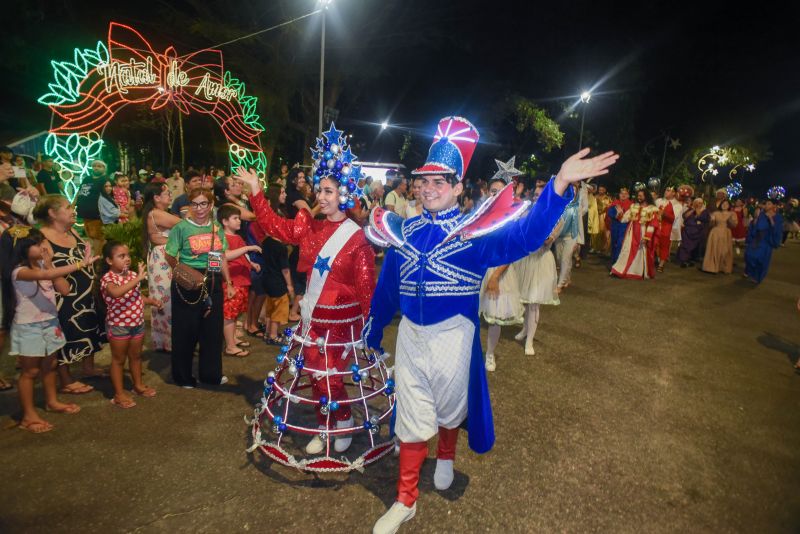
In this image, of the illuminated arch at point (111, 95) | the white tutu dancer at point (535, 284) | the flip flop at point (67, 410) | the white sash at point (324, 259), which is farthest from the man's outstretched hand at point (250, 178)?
the illuminated arch at point (111, 95)

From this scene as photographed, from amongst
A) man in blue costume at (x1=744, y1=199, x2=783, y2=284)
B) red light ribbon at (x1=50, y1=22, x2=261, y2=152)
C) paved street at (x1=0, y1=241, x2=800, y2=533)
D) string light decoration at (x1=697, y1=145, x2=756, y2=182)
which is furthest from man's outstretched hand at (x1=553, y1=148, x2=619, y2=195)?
string light decoration at (x1=697, y1=145, x2=756, y2=182)

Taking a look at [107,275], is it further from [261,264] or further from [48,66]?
[48,66]

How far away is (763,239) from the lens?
11922 mm

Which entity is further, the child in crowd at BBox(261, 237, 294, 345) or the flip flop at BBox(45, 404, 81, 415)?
the child in crowd at BBox(261, 237, 294, 345)

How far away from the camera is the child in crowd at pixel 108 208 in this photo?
9.12 metres

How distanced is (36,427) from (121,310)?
43.9 inches

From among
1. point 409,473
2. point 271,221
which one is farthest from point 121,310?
point 409,473

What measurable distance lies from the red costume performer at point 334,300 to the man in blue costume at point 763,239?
12.1 m

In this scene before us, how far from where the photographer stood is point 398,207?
39.2ft

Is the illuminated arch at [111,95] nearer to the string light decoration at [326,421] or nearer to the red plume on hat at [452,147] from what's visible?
the string light decoration at [326,421]

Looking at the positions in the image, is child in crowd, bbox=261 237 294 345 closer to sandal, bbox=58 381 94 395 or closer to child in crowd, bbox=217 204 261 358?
child in crowd, bbox=217 204 261 358

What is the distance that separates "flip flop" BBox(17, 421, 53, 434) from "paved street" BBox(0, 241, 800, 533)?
0.05 m

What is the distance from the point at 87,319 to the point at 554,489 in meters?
4.31

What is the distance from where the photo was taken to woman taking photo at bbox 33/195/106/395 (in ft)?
13.9
